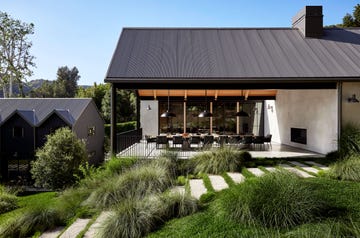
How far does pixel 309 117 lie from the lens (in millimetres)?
13164

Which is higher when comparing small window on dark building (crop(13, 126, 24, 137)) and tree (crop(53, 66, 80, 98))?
tree (crop(53, 66, 80, 98))

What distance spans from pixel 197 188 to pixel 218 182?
0.77 meters

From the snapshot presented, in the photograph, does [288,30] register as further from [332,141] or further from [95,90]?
[95,90]

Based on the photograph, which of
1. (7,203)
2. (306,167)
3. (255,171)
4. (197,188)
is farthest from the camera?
(7,203)

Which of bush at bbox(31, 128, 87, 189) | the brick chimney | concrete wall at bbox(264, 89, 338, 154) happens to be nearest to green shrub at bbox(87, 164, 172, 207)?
bush at bbox(31, 128, 87, 189)

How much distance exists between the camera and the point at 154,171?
7.21 m

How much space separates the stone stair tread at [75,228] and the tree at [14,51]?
3154 centimetres

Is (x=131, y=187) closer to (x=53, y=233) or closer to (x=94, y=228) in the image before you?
(x=94, y=228)

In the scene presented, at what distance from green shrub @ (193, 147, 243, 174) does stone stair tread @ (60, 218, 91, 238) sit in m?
3.87

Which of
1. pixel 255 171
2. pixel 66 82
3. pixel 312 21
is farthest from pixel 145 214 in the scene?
pixel 66 82

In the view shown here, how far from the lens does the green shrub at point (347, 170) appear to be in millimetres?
7168

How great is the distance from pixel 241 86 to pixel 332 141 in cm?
441

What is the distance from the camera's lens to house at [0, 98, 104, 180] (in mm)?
20438

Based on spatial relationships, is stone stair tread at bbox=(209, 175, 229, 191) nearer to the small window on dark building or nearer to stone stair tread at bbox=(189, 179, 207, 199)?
stone stair tread at bbox=(189, 179, 207, 199)
